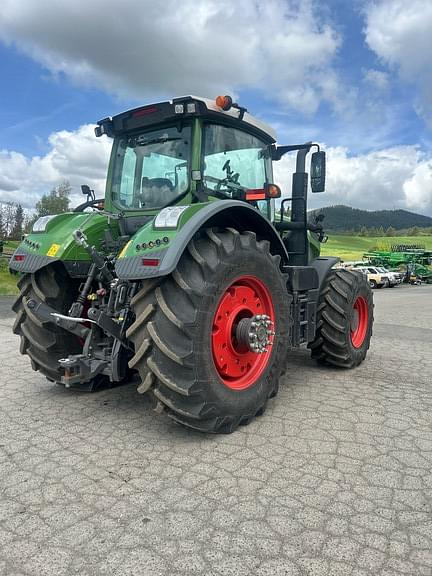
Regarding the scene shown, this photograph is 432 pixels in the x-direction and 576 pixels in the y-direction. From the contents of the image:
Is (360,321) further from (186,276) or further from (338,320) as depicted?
(186,276)

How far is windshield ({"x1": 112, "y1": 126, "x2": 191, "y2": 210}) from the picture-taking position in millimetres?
4051

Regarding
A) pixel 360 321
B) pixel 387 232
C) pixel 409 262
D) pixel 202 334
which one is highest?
pixel 387 232

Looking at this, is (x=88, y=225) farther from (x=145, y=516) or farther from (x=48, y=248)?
(x=145, y=516)

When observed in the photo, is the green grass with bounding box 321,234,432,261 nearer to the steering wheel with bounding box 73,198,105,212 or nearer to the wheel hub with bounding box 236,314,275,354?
the steering wheel with bounding box 73,198,105,212

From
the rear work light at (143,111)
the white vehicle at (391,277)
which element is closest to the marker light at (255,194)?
the rear work light at (143,111)

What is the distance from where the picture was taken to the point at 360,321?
19.4 feet

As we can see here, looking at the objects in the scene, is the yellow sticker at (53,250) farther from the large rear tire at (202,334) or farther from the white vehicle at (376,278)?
the white vehicle at (376,278)

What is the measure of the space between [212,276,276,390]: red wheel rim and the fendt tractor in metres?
0.01

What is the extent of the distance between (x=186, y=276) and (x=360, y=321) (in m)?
3.39

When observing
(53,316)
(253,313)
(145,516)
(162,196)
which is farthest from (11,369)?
(145,516)

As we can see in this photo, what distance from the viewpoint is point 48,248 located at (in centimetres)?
400

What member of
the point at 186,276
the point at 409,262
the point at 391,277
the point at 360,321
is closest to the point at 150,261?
the point at 186,276

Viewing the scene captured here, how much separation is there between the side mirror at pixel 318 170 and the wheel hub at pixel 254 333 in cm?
180

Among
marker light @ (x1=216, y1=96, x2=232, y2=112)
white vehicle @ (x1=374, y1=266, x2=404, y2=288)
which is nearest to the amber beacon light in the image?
marker light @ (x1=216, y1=96, x2=232, y2=112)
